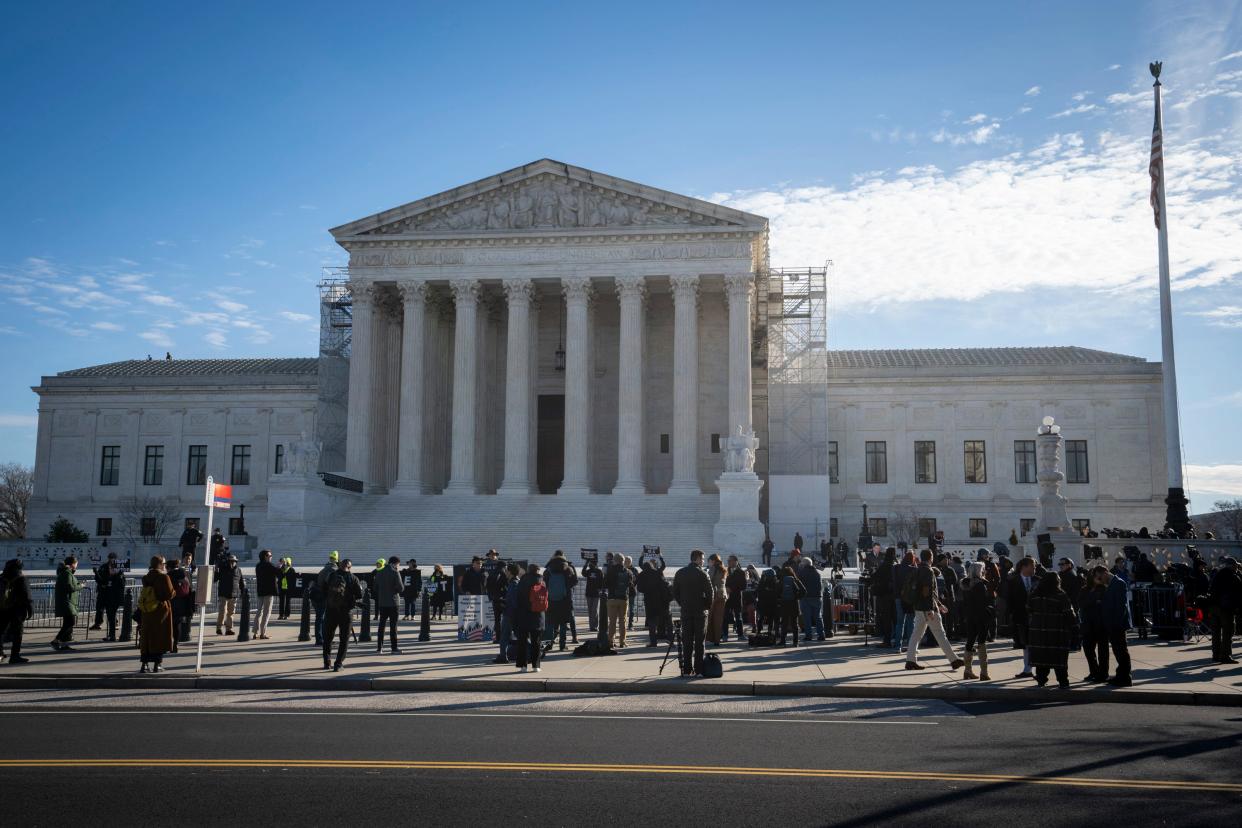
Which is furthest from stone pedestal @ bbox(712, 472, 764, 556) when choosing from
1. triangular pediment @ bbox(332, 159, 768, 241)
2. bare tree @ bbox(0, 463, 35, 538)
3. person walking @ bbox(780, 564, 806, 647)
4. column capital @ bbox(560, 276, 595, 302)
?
bare tree @ bbox(0, 463, 35, 538)

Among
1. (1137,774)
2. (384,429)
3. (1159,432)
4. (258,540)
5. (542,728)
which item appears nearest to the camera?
(1137,774)

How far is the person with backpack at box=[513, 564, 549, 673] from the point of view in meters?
17.1

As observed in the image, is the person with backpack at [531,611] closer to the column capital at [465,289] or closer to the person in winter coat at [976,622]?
the person in winter coat at [976,622]

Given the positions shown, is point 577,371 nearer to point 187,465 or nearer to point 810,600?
point 810,600

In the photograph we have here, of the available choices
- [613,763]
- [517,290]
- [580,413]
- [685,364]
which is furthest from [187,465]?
[613,763]

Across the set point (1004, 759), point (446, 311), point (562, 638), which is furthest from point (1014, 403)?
point (1004, 759)

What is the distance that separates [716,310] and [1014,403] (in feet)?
68.3

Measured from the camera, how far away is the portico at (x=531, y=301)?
49938 millimetres

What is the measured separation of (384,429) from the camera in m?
53.8

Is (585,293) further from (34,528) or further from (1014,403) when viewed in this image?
(34,528)

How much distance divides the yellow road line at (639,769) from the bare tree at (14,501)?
3767 inches

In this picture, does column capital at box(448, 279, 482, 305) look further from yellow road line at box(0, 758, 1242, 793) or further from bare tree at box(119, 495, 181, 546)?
yellow road line at box(0, 758, 1242, 793)

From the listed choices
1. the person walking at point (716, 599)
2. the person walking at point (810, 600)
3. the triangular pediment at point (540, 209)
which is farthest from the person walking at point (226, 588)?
the triangular pediment at point (540, 209)

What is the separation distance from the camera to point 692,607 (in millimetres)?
16578
